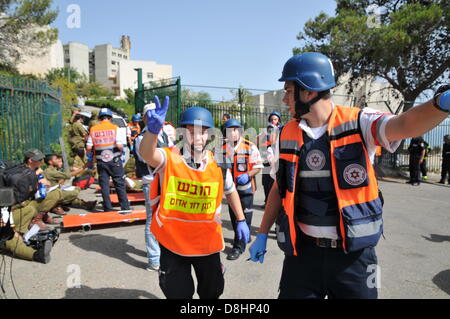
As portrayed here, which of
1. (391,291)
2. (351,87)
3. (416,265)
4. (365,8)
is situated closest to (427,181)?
(351,87)

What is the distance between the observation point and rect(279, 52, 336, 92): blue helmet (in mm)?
1975

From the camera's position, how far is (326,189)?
6.30 feet

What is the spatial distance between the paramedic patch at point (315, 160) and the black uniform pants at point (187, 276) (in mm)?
1101

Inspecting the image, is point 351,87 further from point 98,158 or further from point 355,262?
point 355,262

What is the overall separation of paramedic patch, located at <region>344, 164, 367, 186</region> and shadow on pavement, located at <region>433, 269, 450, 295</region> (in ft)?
8.84

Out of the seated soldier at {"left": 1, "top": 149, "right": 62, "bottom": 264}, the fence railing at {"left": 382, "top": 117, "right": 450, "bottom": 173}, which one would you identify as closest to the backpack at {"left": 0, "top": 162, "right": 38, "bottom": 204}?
the seated soldier at {"left": 1, "top": 149, "right": 62, "bottom": 264}

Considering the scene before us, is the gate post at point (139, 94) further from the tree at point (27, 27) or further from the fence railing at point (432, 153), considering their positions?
the fence railing at point (432, 153)

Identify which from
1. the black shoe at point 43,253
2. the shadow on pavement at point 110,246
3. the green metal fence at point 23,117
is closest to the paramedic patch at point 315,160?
the shadow on pavement at point 110,246

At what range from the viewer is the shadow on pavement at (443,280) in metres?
3.68

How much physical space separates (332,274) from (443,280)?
2.89m

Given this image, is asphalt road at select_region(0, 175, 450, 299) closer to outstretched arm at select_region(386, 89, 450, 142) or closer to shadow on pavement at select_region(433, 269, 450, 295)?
shadow on pavement at select_region(433, 269, 450, 295)

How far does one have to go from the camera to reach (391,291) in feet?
11.8

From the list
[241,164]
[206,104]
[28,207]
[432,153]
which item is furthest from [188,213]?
[432,153]
